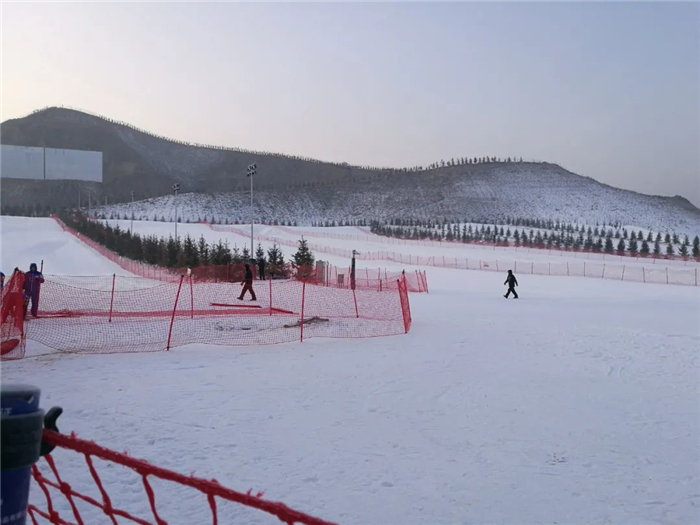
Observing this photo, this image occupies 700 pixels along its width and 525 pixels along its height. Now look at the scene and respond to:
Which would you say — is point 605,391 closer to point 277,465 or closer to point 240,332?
point 277,465

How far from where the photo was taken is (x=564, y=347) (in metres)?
14.3

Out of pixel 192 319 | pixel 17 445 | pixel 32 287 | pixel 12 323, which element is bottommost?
pixel 192 319

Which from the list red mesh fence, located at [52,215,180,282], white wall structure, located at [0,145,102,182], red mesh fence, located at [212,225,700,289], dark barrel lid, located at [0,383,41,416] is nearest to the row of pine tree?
red mesh fence, located at [52,215,180,282]

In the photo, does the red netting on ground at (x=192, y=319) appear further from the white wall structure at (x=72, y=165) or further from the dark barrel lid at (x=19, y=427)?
the white wall structure at (x=72, y=165)

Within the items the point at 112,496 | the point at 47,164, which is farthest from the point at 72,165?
the point at 112,496

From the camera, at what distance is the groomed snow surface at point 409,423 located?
5840 millimetres

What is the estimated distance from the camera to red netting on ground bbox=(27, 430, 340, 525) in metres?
2.45

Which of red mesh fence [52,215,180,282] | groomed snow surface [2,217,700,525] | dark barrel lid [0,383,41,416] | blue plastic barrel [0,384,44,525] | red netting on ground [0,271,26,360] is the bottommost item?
red mesh fence [52,215,180,282]

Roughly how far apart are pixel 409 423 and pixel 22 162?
47.2 m

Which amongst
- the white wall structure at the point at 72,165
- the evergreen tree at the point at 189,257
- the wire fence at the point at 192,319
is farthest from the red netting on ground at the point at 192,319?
the white wall structure at the point at 72,165

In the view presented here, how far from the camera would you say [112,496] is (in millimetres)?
5602

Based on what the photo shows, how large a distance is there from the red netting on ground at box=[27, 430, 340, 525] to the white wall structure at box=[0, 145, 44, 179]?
45117 mm

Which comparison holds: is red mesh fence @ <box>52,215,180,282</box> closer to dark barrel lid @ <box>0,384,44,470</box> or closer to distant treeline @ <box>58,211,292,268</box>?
distant treeline @ <box>58,211,292,268</box>

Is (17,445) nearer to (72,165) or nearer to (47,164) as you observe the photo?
(47,164)
